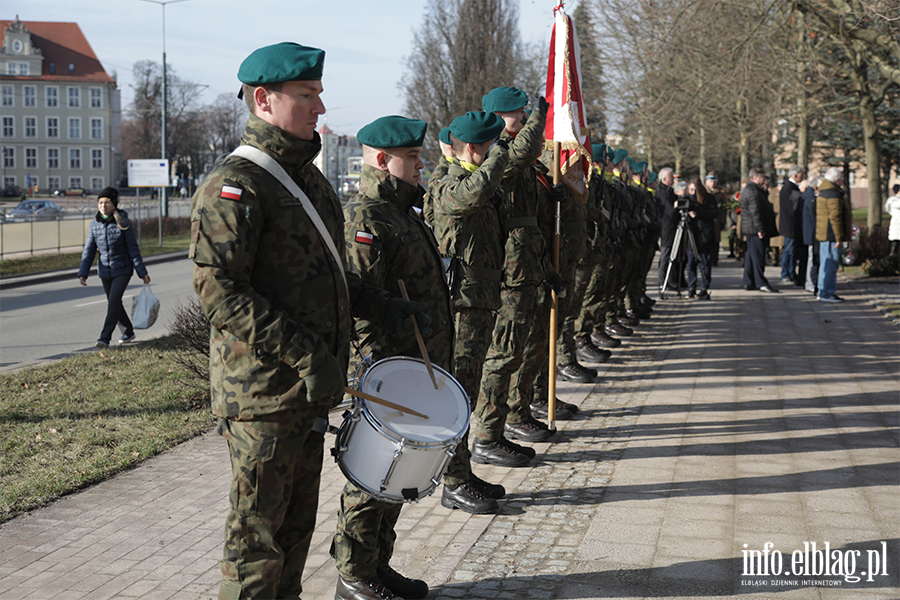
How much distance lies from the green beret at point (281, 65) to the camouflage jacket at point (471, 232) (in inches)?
78.7

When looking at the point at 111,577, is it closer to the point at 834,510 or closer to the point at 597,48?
the point at 834,510

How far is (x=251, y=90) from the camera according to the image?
10.1ft

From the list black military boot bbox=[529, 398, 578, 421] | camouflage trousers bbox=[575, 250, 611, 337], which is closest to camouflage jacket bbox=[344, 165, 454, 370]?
black military boot bbox=[529, 398, 578, 421]

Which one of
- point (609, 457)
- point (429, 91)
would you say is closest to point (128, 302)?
point (609, 457)

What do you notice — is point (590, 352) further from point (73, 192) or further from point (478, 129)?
point (73, 192)

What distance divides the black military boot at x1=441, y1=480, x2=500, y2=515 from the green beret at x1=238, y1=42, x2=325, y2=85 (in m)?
2.89

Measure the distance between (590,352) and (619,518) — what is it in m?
5.15

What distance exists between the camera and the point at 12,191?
89500 millimetres

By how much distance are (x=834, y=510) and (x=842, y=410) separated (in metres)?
2.83

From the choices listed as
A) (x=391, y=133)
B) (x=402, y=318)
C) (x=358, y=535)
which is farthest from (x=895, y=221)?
(x=402, y=318)

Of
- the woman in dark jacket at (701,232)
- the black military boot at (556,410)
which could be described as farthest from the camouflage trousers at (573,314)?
the woman in dark jacket at (701,232)

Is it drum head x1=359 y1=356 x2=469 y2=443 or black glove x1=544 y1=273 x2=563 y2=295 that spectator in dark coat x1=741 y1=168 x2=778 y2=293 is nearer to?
black glove x1=544 y1=273 x2=563 y2=295

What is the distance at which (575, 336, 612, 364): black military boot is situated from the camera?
10023mm

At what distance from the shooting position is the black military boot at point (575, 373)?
890 cm
